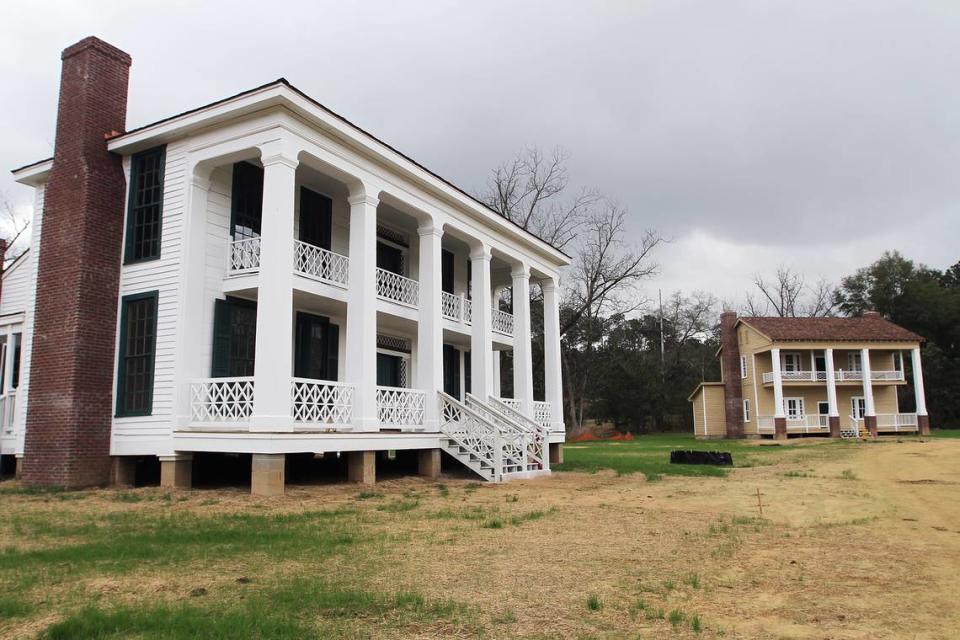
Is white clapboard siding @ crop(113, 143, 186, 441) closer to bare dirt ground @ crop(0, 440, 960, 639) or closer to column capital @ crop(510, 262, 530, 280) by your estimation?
bare dirt ground @ crop(0, 440, 960, 639)

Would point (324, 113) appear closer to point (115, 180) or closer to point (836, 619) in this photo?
point (115, 180)

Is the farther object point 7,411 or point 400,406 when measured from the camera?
point 7,411

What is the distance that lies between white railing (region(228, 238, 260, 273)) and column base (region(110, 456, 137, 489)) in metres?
4.19

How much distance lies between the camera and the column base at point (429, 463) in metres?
15.9

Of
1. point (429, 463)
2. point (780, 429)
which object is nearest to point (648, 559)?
point (429, 463)

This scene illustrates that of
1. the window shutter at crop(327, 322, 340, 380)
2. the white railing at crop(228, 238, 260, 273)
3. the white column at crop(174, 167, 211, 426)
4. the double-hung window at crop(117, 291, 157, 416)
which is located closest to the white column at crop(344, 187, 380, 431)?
the white railing at crop(228, 238, 260, 273)

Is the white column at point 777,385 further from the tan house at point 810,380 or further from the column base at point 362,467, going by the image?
the column base at point 362,467

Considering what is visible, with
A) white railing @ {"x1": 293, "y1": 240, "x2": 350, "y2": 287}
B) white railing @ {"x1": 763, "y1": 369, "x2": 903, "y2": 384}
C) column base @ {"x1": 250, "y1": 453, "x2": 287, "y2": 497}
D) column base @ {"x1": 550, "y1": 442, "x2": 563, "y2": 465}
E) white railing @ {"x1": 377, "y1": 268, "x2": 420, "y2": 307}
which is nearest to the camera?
column base @ {"x1": 250, "y1": 453, "x2": 287, "y2": 497}

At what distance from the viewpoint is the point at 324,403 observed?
522 inches

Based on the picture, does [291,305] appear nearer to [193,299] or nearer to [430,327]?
[193,299]

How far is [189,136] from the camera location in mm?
13906

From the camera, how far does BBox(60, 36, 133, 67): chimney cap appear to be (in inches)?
563

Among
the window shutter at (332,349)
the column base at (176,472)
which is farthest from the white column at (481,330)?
the column base at (176,472)

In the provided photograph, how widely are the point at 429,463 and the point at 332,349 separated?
12.4ft
